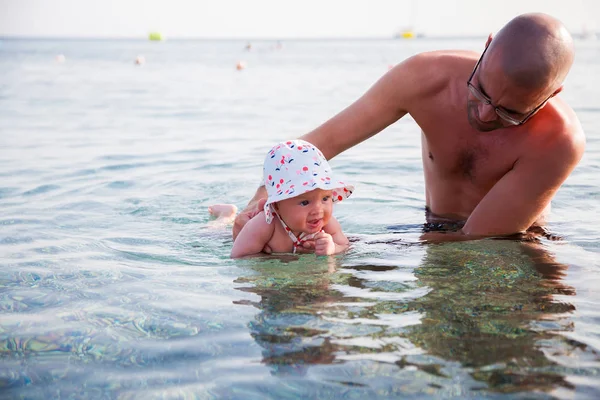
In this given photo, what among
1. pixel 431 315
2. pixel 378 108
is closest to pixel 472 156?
pixel 378 108

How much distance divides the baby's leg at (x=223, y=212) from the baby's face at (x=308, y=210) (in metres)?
1.19

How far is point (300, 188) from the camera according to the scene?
3998mm

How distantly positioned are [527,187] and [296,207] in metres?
1.39

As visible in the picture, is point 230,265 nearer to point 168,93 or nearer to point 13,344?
point 13,344

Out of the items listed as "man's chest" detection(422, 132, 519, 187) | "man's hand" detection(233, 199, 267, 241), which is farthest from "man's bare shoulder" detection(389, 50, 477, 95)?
"man's hand" detection(233, 199, 267, 241)

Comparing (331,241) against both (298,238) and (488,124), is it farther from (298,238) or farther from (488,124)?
(488,124)

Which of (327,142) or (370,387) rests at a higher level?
(327,142)

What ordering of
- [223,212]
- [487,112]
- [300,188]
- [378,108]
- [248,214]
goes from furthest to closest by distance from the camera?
[223,212]
[378,108]
[248,214]
[300,188]
[487,112]

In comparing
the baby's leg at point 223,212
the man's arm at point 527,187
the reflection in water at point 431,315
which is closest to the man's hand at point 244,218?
the reflection in water at point 431,315

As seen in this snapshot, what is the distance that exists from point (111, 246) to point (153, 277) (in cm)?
86

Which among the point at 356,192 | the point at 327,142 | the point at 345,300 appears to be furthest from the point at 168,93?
the point at 345,300

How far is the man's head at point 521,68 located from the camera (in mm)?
3512

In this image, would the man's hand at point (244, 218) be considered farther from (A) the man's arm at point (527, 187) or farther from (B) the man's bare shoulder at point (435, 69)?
(A) the man's arm at point (527, 187)

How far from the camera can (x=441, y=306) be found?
327 centimetres
